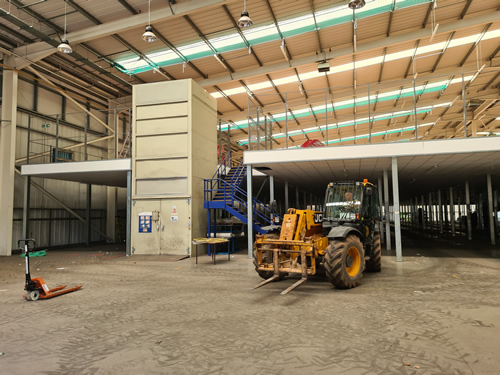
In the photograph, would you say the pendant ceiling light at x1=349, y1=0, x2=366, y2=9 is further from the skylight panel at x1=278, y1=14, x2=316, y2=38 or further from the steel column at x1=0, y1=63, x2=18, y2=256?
the steel column at x1=0, y1=63, x2=18, y2=256

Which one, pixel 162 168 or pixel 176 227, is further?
pixel 162 168

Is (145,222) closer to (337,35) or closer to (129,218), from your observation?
(129,218)

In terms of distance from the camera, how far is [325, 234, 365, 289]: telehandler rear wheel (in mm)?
6723

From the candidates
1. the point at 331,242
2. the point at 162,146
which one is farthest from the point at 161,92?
the point at 331,242

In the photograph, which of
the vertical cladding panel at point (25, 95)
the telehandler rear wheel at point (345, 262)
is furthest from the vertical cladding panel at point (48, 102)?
the telehandler rear wheel at point (345, 262)

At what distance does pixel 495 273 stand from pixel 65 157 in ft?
62.4

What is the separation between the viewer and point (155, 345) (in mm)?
4227

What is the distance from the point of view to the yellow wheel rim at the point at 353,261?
739 cm

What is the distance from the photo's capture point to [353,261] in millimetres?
7547

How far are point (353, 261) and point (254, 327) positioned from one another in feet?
11.9

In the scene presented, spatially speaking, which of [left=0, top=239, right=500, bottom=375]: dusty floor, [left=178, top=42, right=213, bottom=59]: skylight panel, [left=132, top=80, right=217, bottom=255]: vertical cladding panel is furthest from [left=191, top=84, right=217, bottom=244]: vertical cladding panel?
[left=0, top=239, right=500, bottom=375]: dusty floor

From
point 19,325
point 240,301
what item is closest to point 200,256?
point 240,301

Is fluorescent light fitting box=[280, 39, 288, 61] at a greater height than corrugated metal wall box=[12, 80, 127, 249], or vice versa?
fluorescent light fitting box=[280, 39, 288, 61]

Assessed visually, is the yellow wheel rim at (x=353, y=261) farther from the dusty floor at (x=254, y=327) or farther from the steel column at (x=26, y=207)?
the steel column at (x=26, y=207)
